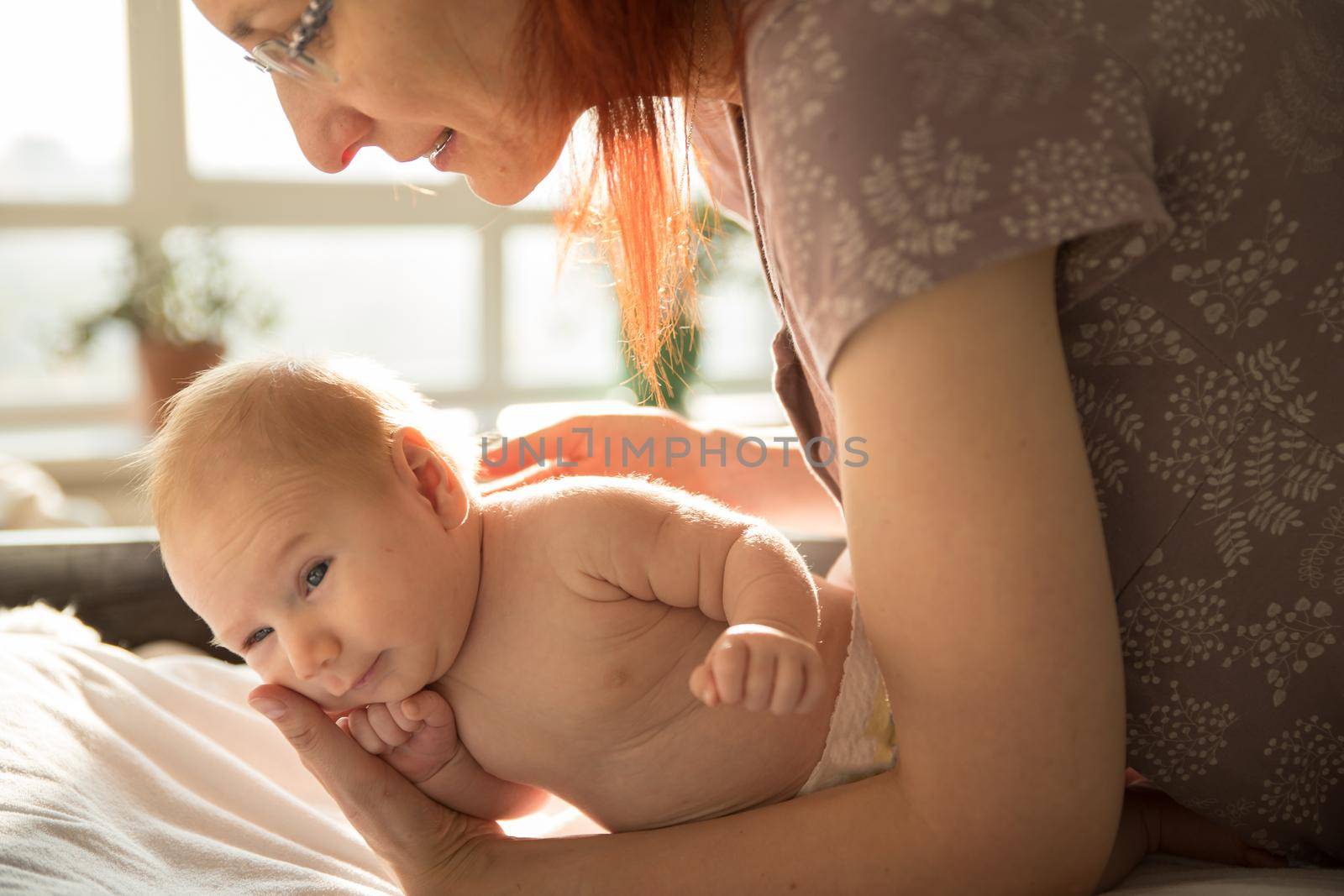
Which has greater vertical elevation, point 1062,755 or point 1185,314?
point 1185,314

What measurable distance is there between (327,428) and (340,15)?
0.37 metres

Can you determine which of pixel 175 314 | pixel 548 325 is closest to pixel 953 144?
pixel 175 314

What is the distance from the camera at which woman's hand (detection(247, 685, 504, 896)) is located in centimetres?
98

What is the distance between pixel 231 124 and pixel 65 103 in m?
0.57

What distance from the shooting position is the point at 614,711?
0.98 metres

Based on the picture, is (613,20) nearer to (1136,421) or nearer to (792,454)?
(1136,421)

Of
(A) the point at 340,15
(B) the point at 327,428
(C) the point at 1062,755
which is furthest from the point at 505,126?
(C) the point at 1062,755

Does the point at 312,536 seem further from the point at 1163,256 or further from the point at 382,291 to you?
the point at 382,291

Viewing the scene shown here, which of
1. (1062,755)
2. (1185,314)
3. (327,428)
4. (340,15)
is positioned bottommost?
(1062,755)

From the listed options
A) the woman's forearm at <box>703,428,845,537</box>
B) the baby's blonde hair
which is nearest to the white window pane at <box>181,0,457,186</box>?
the woman's forearm at <box>703,428,845,537</box>

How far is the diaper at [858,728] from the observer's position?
0.97 m

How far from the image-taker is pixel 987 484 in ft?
2.43

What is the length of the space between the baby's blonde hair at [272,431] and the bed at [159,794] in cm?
23

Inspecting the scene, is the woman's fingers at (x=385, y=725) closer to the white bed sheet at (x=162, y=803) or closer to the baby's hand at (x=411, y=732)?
the baby's hand at (x=411, y=732)
